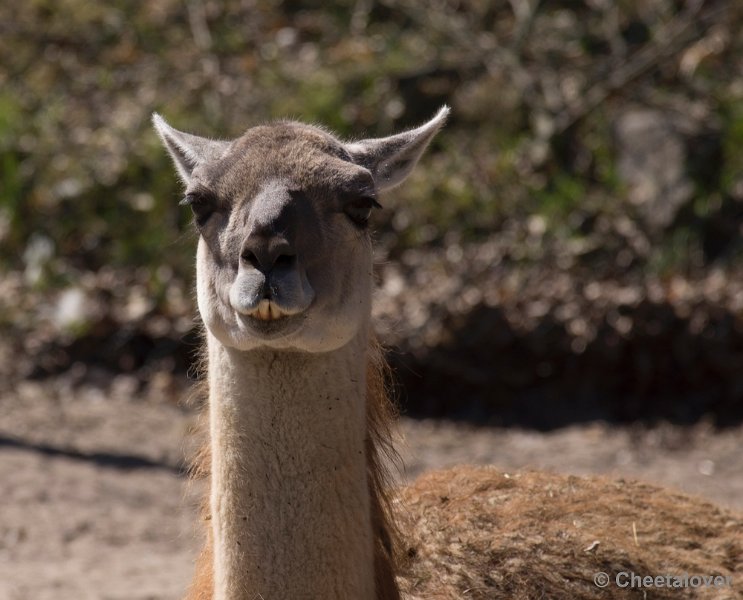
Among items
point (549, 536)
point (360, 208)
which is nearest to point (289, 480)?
point (360, 208)

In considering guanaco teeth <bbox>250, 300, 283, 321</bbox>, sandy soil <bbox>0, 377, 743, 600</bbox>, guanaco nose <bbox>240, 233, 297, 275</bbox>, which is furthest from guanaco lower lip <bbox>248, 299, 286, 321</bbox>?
sandy soil <bbox>0, 377, 743, 600</bbox>

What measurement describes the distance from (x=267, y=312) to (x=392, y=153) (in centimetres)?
96

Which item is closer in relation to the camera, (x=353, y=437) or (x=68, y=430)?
(x=353, y=437)

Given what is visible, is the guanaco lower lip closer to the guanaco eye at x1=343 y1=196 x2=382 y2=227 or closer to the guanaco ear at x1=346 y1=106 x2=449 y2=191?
the guanaco eye at x1=343 y1=196 x2=382 y2=227

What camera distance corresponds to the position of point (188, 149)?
418 cm

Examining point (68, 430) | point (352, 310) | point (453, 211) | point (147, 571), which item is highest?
point (453, 211)

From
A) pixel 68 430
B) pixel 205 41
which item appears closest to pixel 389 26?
pixel 205 41

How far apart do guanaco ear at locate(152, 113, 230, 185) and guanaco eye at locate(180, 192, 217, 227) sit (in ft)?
0.85

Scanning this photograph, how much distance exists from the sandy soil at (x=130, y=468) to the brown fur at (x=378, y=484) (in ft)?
7.66

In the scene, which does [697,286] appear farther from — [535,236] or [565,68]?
[565,68]

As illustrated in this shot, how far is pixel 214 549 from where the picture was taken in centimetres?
371

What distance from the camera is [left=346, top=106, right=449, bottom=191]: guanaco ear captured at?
13.4ft

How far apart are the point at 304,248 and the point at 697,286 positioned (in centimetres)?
673

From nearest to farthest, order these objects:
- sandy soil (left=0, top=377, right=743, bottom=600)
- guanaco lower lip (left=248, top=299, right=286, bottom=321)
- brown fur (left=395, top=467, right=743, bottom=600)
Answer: guanaco lower lip (left=248, top=299, right=286, bottom=321), brown fur (left=395, top=467, right=743, bottom=600), sandy soil (left=0, top=377, right=743, bottom=600)
